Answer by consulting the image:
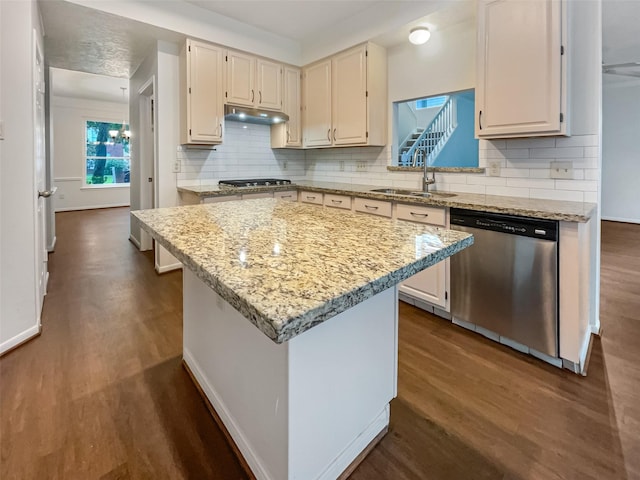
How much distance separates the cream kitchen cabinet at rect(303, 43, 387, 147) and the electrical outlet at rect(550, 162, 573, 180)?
1.69 metres

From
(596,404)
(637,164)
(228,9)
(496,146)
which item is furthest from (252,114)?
(637,164)

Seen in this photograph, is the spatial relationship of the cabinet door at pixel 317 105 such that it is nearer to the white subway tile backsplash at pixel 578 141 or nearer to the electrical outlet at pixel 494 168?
the electrical outlet at pixel 494 168

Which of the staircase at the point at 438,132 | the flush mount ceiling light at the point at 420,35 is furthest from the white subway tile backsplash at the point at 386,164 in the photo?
the staircase at the point at 438,132

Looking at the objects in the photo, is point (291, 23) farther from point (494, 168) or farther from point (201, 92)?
point (494, 168)

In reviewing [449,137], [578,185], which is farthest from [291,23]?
[449,137]

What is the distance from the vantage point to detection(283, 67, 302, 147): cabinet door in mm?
4172

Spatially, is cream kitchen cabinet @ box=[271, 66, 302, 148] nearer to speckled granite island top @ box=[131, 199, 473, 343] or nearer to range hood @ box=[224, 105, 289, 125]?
range hood @ box=[224, 105, 289, 125]

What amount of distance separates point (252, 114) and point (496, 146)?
2.60 metres

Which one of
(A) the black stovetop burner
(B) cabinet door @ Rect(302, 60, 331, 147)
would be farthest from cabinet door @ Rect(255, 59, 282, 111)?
(A) the black stovetop burner

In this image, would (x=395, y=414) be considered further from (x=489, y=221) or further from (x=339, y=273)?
(x=489, y=221)

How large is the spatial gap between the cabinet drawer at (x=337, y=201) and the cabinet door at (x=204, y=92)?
1379 mm

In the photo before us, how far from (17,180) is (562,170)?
11.8ft

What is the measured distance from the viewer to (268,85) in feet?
13.1

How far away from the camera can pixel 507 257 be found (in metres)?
2.13
